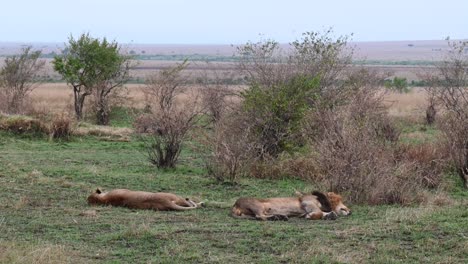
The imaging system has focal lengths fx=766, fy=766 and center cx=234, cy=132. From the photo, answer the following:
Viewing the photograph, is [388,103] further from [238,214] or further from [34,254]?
[34,254]

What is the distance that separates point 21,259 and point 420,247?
157 inches

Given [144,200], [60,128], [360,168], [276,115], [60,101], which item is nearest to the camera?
[144,200]

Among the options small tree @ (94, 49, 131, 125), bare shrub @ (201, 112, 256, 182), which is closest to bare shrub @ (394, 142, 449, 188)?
bare shrub @ (201, 112, 256, 182)

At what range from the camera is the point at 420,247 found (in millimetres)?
7938

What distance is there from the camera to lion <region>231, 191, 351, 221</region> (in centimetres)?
999

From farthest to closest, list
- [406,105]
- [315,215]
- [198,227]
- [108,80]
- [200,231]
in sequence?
[406,105]
[108,80]
[315,215]
[198,227]
[200,231]

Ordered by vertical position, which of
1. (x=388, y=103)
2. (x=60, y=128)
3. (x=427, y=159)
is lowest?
(x=388, y=103)

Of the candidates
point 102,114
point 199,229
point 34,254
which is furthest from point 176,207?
point 102,114

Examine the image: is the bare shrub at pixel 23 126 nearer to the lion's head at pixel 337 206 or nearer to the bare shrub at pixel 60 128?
the bare shrub at pixel 60 128

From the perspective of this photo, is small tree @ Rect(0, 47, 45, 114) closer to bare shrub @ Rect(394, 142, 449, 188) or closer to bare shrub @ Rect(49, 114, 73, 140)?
bare shrub @ Rect(49, 114, 73, 140)

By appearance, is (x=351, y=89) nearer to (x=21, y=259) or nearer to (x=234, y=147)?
(x=234, y=147)

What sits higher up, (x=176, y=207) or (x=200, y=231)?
(x=200, y=231)

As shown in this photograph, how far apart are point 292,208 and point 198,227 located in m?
1.78

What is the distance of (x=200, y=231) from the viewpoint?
345 inches
